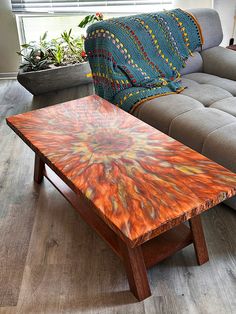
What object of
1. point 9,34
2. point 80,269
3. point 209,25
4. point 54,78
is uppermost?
point 209,25

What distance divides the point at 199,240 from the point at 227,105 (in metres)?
0.83

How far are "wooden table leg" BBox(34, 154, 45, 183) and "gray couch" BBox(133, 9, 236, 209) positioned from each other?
1.99 feet

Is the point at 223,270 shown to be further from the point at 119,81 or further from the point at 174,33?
the point at 174,33

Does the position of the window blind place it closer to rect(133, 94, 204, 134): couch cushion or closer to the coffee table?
rect(133, 94, 204, 134): couch cushion

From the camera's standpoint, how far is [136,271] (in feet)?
4.30

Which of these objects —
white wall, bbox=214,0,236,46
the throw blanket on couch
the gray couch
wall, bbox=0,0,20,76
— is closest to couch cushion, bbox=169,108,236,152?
the gray couch

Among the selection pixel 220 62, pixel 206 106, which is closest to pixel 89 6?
pixel 220 62

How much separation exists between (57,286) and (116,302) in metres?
0.25

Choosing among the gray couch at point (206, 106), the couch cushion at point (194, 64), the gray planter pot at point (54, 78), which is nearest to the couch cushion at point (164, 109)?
the gray couch at point (206, 106)

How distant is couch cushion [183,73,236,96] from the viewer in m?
2.19

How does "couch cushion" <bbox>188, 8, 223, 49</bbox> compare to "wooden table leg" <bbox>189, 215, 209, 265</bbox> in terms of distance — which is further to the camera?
"couch cushion" <bbox>188, 8, 223, 49</bbox>

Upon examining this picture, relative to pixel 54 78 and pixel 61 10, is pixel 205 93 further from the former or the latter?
pixel 61 10

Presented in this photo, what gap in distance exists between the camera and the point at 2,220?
5.94ft

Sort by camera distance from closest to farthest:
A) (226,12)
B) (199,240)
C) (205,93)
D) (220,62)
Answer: (199,240) → (205,93) → (220,62) → (226,12)
